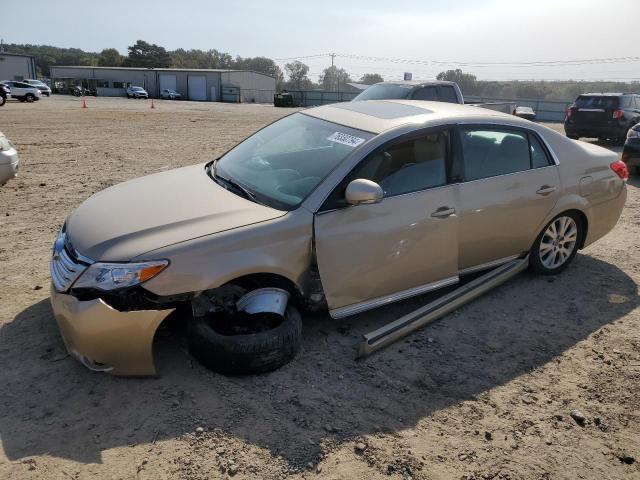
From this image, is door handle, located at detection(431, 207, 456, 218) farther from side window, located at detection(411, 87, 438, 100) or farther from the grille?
side window, located at detection(411, 87, 438, 100)

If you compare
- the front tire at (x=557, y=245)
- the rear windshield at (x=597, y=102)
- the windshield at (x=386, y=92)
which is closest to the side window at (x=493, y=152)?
the front tire at (x=557, y=245)

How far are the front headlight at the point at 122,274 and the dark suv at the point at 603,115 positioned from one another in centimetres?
1597

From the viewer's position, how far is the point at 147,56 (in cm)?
10550

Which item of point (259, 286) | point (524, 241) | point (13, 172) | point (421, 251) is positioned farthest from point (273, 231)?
point (13, 172)

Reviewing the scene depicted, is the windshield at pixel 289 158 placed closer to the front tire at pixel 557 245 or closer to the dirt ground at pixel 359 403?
the dirt ground at pixel 359 403

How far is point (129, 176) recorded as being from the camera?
28.4 feet

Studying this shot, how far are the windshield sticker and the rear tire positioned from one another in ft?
4.59

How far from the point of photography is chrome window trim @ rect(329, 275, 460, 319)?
11.3ft

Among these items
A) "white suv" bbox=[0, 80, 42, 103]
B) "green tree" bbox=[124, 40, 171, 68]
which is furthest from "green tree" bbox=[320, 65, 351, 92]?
"white suv" bbox=[0, 80, 42, 103]

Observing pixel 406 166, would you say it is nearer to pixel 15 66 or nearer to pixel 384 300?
Answer: pixel 384 300

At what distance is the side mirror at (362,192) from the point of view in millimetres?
3227

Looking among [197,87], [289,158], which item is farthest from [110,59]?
[289,158]

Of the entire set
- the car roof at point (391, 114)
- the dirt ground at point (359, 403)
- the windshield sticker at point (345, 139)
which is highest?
the car roof at point (391, 114)

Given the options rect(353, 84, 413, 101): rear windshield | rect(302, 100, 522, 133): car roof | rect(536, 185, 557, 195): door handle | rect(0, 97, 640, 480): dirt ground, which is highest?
rect(353, 84, 413, 101): rear windshield
